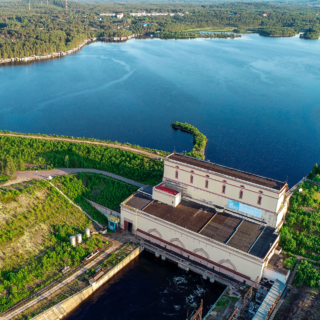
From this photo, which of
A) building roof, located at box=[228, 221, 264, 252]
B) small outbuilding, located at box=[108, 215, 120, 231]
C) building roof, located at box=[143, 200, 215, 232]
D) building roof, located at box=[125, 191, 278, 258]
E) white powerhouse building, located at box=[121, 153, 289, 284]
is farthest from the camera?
small outbuilding, located at box=[108, 215, 120, 231]

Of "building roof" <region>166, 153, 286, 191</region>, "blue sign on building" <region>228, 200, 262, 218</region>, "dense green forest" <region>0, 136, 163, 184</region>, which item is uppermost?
"building roof" <region>166, 153, 286, 191</region>

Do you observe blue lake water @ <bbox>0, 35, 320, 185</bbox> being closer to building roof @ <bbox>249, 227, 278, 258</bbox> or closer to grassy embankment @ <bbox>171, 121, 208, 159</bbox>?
grassy embankment @ <bbox>171, 121, 208, 159</bbox>

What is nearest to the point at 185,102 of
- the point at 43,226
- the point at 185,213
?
the point at 185,213

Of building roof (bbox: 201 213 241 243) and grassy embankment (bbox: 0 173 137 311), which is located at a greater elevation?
building roof (bbox: 201 213 241 243)

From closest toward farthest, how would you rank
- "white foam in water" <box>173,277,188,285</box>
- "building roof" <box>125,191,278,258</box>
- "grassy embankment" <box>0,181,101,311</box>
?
"grassy embankment" <box>0,181,101,311</box>
"building roof" <box>125,191,278,258</box>
"white foam in water" <box>173,277,188,285</box>

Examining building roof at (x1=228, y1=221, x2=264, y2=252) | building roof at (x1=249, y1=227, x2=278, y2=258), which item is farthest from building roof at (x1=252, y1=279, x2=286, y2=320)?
building roof at (x1=228, y1=221, x2=264, y2=252)

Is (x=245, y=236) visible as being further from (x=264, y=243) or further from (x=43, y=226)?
(x=43, y=226)

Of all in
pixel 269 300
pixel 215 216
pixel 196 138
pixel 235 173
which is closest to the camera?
pixel 269 300

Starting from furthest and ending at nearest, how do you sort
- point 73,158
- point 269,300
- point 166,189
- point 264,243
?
point 73,158, point 166,189, point 264,243, point 269,300

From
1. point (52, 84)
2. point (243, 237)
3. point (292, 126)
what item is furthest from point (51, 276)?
point (52, 84)
